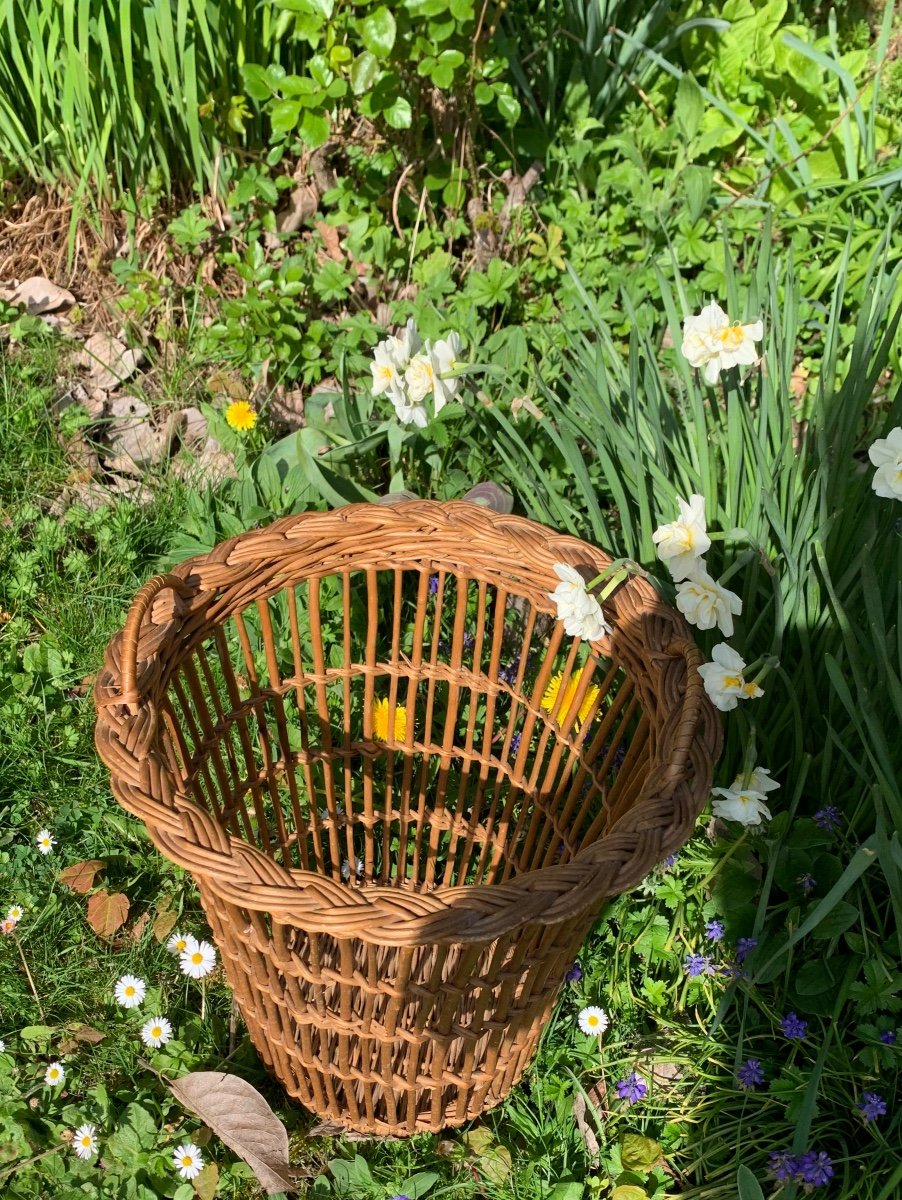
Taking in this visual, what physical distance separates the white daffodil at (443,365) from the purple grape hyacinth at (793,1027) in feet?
3.30

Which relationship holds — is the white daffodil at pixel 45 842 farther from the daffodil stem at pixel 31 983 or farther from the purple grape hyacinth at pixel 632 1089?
the purple grape hyacinth at pixel 632 1089

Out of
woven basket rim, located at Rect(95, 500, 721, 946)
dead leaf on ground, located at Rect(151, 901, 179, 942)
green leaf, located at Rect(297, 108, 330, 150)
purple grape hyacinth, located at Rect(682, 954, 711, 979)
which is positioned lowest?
dead leaf on ground, located at Rect(151, 901, 179, 942)

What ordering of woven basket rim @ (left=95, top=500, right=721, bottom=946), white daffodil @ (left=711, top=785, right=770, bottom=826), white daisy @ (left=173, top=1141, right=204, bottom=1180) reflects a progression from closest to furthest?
woven basket rim @ (left=95, top=500, right=721, bottom=946), white daffodil @ (left=711, top=785, right=770, bottom=826), white daisy @ (left=173, top=1141, right=204, bottom=1180)

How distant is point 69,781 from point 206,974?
0.46 metres

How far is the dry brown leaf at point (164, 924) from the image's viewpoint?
1705 millimetres

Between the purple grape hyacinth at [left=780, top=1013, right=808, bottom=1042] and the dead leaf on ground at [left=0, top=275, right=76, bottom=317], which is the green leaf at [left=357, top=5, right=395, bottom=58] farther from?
the purple grape hyacinth at [left=780, top=1013, right=808, bottom=1042]

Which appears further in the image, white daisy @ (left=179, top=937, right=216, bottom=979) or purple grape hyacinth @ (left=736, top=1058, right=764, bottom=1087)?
white daisy @ (left=179, top=937, right=216, bottom=979)

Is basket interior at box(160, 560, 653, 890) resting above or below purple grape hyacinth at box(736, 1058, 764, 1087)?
above

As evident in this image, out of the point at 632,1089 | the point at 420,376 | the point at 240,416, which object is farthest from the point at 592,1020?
the point at 240,416

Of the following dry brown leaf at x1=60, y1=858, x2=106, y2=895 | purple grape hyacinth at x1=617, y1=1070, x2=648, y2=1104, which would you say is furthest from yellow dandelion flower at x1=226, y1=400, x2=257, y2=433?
purple grape hyacinth at x1=617, y1=1070, x2=648, y2=1104

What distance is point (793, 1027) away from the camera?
1.46m

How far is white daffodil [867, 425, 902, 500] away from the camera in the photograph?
1270 mm

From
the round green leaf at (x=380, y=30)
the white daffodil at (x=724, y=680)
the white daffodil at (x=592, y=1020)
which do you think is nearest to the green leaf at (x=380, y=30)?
the round green leaf at (x=380, y=30)

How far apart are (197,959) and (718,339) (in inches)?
46.7
